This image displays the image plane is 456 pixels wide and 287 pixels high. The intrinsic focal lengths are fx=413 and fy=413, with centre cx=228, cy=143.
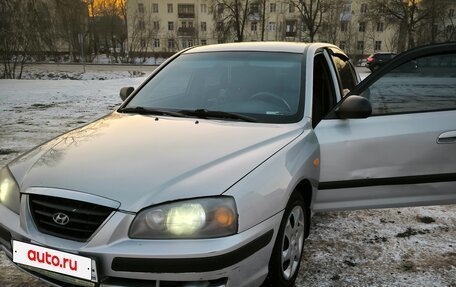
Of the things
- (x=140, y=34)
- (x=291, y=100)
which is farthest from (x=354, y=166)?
(x=140, y=34)

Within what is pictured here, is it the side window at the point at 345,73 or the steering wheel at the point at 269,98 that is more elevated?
the side window at the point at 345,73

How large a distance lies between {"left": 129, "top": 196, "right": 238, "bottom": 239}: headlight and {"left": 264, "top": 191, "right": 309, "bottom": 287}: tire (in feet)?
1.60

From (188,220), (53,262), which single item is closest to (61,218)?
(53,262)

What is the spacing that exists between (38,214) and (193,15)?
67.9 metres

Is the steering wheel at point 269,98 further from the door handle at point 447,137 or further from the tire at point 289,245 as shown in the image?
the door handle at point 447,137

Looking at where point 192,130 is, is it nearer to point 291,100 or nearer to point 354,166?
point 291,100

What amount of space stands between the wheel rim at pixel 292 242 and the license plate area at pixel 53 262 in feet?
3.59

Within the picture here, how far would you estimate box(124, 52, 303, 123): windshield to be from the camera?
305 cm

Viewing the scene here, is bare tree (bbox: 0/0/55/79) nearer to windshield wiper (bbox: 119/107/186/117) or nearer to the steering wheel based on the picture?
windshield wiper (bbox: 119/107/186/117)

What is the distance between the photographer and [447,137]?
3023 millimetres

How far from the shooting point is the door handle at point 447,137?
3.02 metres

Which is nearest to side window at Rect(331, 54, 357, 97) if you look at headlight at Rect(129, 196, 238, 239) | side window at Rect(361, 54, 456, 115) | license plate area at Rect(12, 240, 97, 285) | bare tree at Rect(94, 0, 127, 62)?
side window at Rect(361, 54, 456, 115)

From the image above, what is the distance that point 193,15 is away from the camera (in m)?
66.5

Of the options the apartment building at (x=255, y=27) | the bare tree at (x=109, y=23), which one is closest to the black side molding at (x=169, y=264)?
the apartment building at (x=255, y=27)
